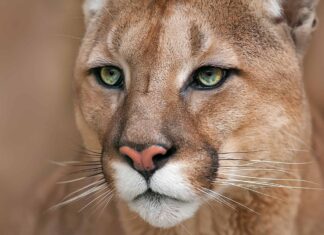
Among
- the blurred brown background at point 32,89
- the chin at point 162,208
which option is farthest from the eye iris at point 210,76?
the blurred brown background at point 32,89

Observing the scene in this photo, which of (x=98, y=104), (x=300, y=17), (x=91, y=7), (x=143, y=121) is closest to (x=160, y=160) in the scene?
(x=143, y=121)

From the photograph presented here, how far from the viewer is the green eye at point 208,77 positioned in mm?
2973

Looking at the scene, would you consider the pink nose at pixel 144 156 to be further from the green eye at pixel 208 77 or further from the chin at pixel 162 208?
the green eye at pixel 208 77

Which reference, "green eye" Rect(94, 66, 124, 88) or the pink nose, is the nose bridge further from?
"green eye" Rect(94, 66, 124, 88)

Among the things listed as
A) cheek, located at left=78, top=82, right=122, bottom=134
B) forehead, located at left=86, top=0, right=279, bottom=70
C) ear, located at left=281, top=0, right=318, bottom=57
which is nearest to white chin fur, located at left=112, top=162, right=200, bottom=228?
cheek, located at left=78, top=82, right=122, bottom=134

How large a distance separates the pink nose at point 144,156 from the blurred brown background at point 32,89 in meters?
1.81

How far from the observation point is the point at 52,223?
4.09 meters

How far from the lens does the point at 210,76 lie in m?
2.99

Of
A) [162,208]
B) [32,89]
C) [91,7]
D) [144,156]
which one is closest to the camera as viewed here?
[144,156]

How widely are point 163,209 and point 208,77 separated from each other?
48cm

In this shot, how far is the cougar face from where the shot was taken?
2.82m

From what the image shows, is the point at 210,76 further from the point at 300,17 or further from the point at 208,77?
the point at 300,17

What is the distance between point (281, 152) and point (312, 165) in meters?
0.40

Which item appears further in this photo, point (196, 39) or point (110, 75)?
point (110, 75)
